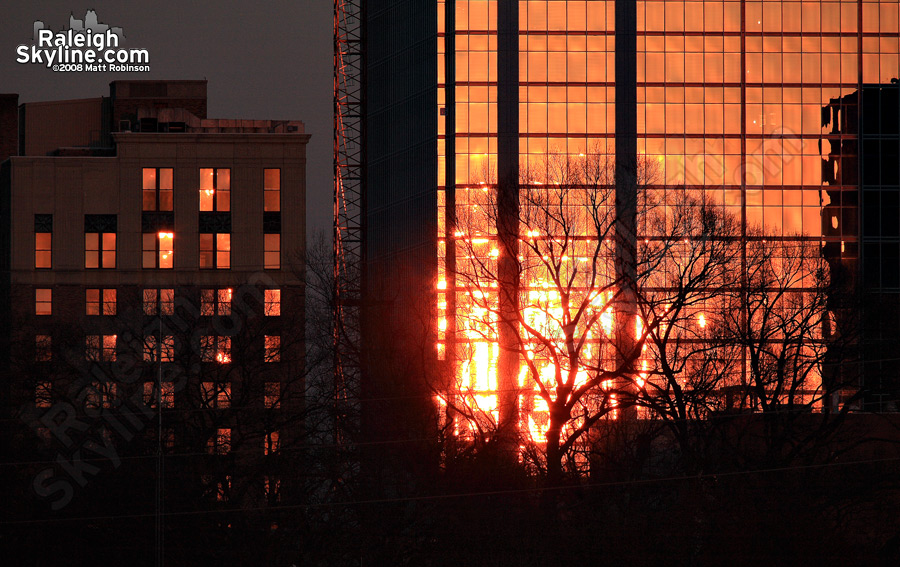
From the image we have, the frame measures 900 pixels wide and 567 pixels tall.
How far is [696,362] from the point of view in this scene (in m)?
78.2

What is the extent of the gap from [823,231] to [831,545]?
5328cm

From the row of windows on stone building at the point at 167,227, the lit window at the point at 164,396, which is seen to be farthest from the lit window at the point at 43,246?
the lit window at the point at 164,396

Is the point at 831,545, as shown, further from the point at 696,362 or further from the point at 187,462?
the point at 187,462

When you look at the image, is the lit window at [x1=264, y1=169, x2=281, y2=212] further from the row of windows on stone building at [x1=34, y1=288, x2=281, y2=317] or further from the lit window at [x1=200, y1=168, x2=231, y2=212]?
the row of windows on stone building at [x1=34, y1=288, x2=281, y2=317]

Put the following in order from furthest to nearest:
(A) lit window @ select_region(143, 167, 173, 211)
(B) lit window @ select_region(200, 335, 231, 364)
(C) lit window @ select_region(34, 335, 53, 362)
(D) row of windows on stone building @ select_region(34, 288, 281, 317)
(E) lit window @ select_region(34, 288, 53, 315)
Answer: (A) lit window @ select_region(143, 167, 173, 211)
(E) lit window @ select_region(34, 288, 53, 315)
(D) row of windows on stone building @ select_region(34, 288, 281, 317)
(C) lit window @ select_region(34, 335, 53, 362)
(B) lit window @ select_region(200, 335, 231, 364)

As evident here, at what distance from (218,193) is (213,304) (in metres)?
21.4

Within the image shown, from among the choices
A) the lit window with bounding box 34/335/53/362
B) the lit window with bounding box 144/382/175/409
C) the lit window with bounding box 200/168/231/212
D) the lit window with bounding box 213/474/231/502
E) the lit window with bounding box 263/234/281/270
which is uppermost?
the lit window with bounding box 200/168/231/212

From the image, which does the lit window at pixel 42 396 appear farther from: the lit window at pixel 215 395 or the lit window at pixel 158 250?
the lit window at pixel 158 250

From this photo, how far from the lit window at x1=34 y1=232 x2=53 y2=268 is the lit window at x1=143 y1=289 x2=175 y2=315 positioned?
455 inches

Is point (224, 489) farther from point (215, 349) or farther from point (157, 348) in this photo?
point (215, 349)

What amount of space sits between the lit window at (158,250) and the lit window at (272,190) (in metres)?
8.18

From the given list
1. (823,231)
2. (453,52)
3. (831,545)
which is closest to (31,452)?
(831,545)

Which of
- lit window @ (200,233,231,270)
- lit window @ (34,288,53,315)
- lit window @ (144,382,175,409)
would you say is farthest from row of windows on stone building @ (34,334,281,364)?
lit window @ (200,233,231,270)

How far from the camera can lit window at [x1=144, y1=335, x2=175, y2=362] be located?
6919 centimetres
